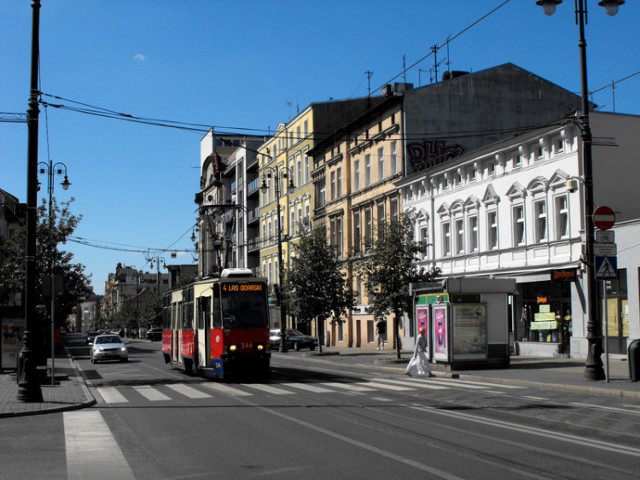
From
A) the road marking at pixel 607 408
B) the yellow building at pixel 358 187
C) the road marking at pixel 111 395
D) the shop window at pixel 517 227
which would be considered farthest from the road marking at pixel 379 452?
the yellow building at pixel 358 187

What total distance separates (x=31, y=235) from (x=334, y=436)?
974 centimetres

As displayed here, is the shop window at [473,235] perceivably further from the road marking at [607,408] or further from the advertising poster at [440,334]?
the road marking at [607,408]

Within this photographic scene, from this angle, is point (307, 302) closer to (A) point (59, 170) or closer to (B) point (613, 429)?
(A) point (59, 170)

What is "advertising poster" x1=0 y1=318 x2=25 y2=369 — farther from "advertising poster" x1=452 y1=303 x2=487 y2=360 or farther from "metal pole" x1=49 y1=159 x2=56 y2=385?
"advertising poster" x1=452 y1=303 x2=487 y2=360

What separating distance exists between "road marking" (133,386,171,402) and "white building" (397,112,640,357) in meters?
16.8

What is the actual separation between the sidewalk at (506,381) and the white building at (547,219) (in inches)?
74.0

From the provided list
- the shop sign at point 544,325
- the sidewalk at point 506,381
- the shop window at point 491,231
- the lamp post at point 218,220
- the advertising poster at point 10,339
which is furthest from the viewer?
the lamp post at point 218,220

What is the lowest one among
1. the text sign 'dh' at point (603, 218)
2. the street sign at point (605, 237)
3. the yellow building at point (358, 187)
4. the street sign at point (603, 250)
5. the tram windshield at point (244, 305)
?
the tram windshield at point (244, 305)

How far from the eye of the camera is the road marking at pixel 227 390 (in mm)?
19467

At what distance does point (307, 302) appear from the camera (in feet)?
141

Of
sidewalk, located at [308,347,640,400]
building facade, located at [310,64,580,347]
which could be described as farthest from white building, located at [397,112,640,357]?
building facade, located at [310,64,580,347]

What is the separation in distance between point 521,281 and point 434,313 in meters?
6.74

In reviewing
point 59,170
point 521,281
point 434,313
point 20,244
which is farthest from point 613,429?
point 59,170

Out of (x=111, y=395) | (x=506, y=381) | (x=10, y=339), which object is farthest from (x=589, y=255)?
(x=10, y=339)
